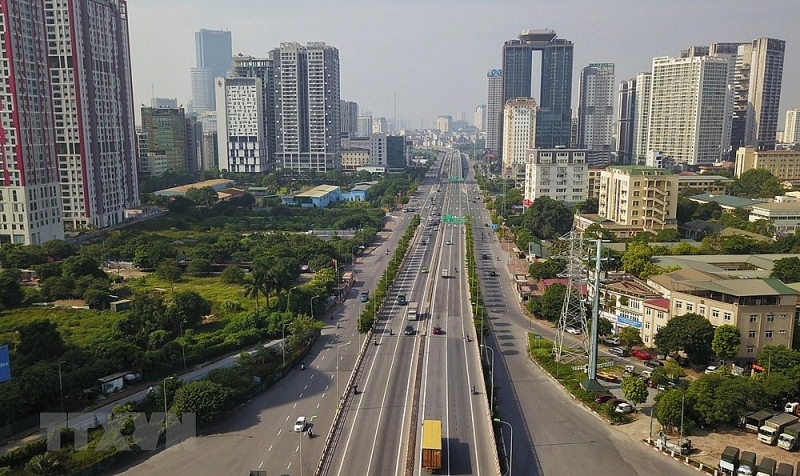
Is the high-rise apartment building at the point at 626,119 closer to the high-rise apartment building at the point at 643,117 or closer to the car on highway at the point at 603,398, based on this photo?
the high-rise apartment building at the point at 643,117

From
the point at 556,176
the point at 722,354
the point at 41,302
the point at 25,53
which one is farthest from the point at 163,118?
the point at 722,354

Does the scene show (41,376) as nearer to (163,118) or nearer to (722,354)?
(722,354)

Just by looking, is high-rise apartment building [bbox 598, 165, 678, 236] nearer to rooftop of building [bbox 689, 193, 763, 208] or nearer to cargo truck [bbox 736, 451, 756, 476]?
rooftop of building [bbox 689, 193, 763, 208]

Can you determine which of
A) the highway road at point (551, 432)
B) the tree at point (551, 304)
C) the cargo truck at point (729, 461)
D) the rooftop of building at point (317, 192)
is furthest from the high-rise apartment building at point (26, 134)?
the cargo truck at point (729, 461)

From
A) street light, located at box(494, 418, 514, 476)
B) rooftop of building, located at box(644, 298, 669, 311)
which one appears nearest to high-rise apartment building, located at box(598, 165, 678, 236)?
rooftop of building, located at box(644, 298, 669, 311)

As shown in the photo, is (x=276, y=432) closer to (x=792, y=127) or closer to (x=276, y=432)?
(x=276, y=432)

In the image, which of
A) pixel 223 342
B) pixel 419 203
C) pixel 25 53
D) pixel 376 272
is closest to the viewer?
pixel 223 342

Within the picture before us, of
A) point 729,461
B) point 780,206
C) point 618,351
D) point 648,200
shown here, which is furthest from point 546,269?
point 780,206
